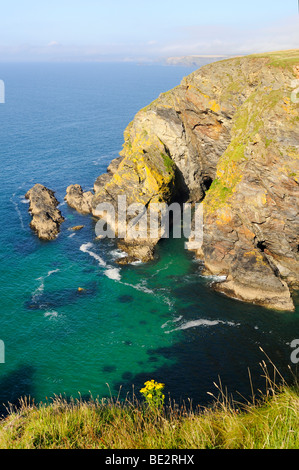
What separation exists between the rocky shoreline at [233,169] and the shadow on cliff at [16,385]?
31599 millimetres

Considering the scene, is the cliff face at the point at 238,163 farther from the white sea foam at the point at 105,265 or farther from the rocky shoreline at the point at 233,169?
the white sea foam at the point at 105,265

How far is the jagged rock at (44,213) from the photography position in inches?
3159

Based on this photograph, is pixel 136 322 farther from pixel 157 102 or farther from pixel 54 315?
pixel 157 102

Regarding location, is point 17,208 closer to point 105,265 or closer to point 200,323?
point 105,265

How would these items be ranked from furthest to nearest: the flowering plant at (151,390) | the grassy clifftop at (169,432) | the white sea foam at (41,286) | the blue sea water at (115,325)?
the white sea foam at (41,286) < the blue sea water at (115,325) < the flowering plant at (151,390) < the grassy clifftop at (169,432)

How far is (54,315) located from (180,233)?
35.1 metres

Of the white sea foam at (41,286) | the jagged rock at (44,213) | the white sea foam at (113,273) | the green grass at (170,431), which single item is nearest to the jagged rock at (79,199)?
the jagged rock at (44,213)

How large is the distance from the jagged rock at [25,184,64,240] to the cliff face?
10852 millimetres

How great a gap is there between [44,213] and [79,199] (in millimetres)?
12442

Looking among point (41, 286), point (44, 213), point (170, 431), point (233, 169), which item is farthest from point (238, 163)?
point (170, 431)

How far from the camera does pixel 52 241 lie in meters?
78.1

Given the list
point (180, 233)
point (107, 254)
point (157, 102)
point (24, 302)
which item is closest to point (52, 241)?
point (107, 254)

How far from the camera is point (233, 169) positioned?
219 ft

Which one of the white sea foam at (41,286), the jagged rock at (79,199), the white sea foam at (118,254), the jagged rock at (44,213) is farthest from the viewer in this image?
the jagged rock at (79,199)
